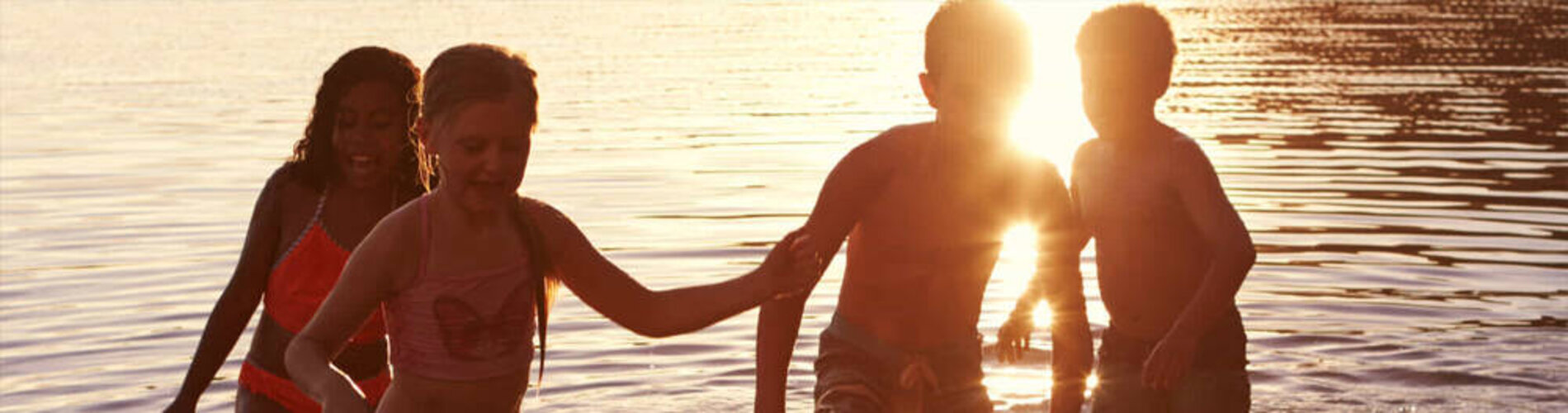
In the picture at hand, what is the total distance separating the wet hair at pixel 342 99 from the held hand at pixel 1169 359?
2539 mm

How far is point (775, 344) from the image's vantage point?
5672 millimetres

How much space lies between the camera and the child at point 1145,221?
6.63 m

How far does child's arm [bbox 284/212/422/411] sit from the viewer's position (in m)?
4.49

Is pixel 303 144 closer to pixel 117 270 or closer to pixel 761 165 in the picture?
pixel 117 270

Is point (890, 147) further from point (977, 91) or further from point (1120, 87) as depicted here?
point (1120, 87)

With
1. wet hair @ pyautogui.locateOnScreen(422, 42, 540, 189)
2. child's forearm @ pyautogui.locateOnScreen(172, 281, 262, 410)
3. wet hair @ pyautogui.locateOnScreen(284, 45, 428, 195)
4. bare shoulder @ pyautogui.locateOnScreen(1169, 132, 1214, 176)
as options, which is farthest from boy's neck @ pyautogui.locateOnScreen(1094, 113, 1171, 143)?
child's forearm @ pyautogui.locateOnScreen(172, 281, 262, 410)

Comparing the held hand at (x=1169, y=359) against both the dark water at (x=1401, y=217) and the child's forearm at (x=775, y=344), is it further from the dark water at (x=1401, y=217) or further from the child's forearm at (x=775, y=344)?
the dark water at (x=1401, y=217)

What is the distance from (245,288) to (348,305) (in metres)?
1.74

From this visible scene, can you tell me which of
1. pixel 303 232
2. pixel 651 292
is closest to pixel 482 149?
pixel 651 292

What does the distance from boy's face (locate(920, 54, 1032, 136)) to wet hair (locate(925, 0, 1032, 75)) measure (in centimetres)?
2

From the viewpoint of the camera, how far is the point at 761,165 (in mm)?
22047

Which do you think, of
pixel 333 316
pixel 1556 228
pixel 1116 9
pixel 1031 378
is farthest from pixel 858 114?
pixel 333 316

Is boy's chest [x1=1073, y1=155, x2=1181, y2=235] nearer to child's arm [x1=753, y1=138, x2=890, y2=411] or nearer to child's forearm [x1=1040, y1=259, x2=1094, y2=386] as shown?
child's forearm [x1=1040, y1=259, x2=1094, y2=386]

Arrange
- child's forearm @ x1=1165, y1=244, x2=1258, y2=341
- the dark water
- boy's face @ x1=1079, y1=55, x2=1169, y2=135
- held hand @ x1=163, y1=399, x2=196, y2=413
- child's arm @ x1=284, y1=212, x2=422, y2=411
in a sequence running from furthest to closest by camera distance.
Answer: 1. the dark water
2. boy's face @ x1=1079, y1=55, x2=1169, y2=135
3. child's forearm @ x1=1165, y1=244, x2=1258, y2=341
4. held hand @ x1=163, y1=399, x2=196, y2=413
5. child's arm @ x1=284, y1=212, x2=422, y2=411
